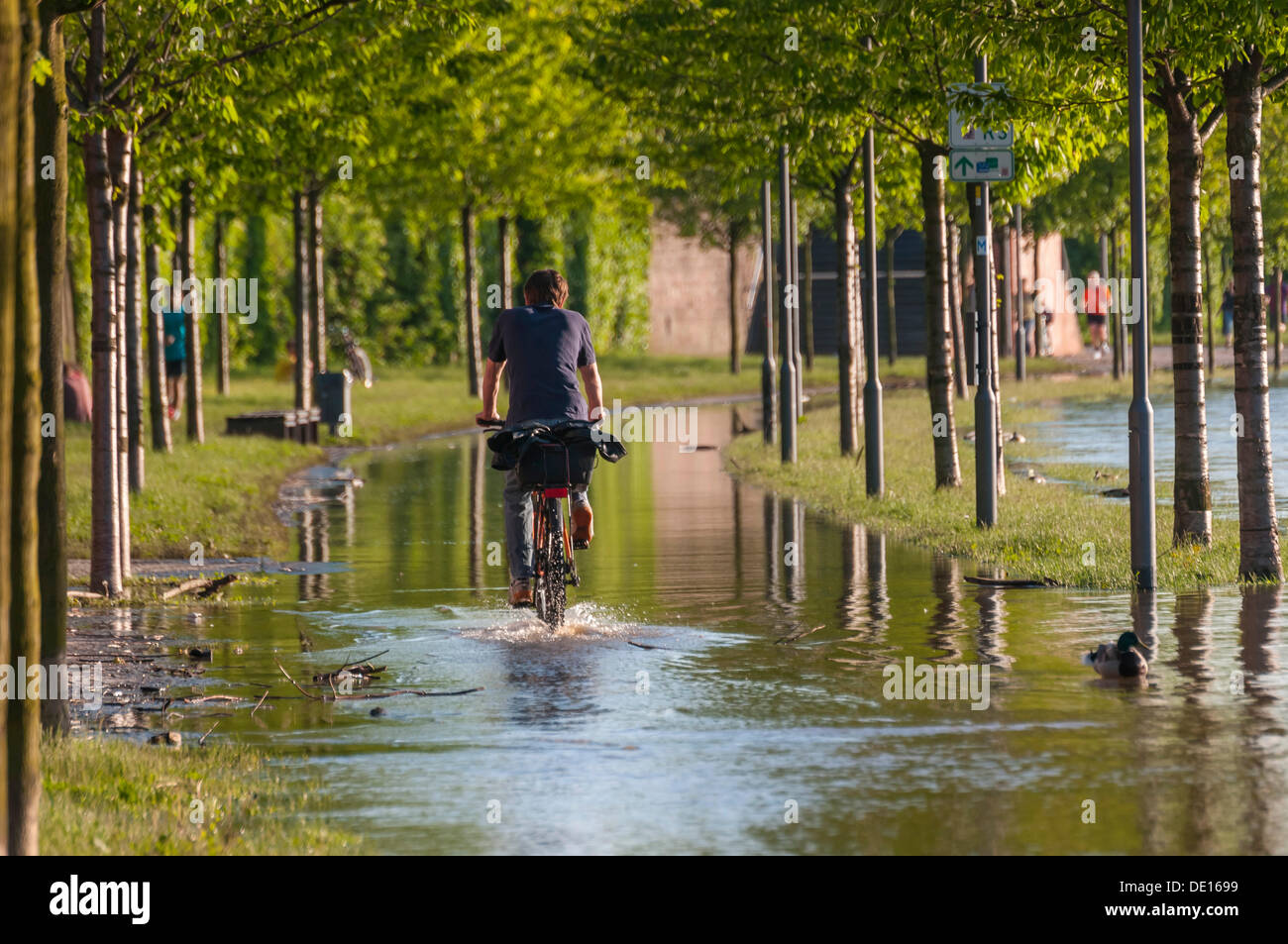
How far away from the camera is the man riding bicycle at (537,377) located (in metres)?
12.0

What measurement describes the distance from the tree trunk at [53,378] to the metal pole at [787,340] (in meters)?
15.0

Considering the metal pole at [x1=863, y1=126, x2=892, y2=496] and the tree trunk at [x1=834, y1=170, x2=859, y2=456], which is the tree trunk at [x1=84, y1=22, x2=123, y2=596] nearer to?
the metal pole at [x1=863, y1=126, x2=892, y2=496]

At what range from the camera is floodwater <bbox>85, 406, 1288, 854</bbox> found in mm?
7348

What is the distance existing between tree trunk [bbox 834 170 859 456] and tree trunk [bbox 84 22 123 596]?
13.1 m

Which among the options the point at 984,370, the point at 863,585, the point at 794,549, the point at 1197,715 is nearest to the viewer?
the point at 1197,715

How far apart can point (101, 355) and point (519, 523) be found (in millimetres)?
3520

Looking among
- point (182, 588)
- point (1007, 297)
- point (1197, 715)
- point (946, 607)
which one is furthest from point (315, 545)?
point (1007, 297)

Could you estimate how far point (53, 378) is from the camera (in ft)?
Answer: 29.1

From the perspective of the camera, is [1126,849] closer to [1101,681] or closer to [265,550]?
[1101,681]

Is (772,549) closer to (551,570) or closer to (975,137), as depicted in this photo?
(975,137)

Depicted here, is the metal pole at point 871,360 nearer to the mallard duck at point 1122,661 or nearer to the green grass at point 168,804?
the mallard duck at point 1122,661

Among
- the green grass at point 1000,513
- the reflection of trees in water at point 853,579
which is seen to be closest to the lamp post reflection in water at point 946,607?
the green grass at point 1000,513
